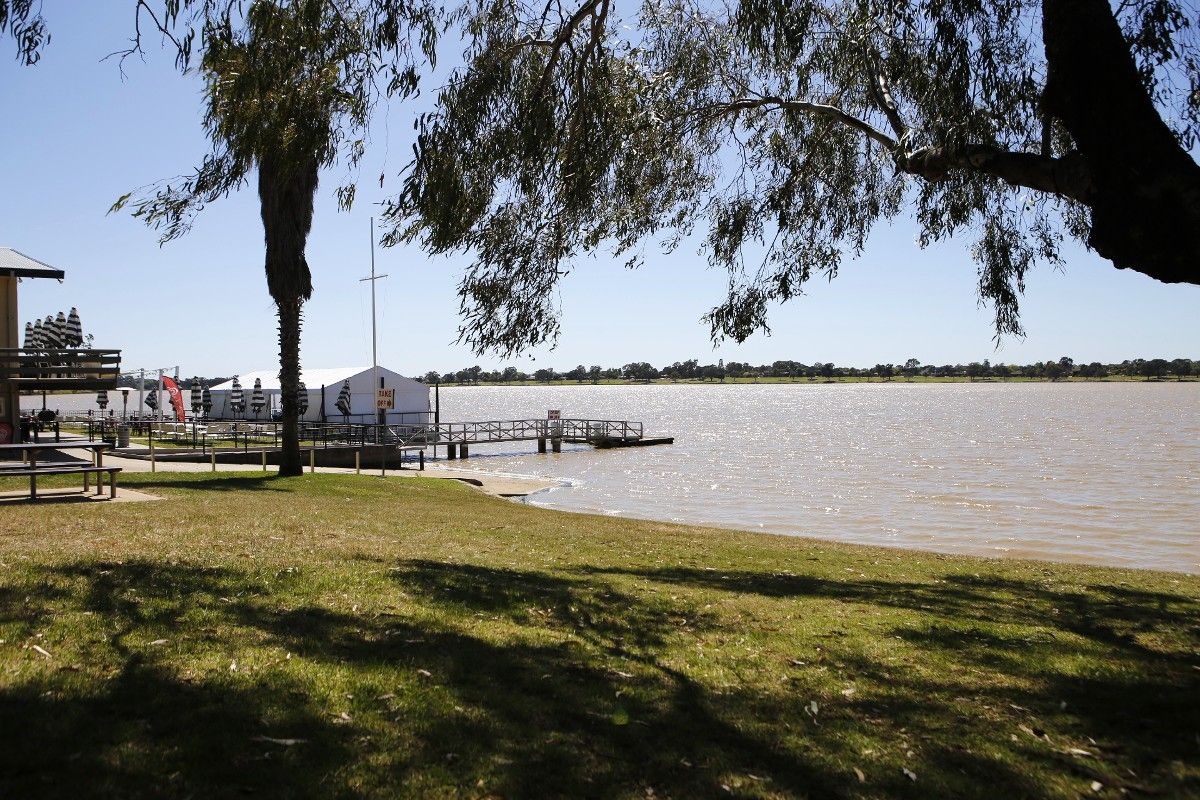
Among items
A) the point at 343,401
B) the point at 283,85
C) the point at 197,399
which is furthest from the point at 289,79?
the point at 197,399

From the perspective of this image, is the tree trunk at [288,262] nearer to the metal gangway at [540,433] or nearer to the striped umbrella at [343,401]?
the metal gangway at [540,433]

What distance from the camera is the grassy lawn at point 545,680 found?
12.9 feet

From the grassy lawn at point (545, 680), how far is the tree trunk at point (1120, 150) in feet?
8.22

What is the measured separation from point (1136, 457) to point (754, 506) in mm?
26261

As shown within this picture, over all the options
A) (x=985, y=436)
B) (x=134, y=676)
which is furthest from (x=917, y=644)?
(x=985, y=436)

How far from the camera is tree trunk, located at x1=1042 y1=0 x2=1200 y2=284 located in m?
5.22

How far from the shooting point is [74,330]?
1955 centimetres

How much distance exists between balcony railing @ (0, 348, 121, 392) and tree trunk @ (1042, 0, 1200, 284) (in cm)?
1330

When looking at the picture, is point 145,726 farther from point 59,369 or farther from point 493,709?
point 59,369

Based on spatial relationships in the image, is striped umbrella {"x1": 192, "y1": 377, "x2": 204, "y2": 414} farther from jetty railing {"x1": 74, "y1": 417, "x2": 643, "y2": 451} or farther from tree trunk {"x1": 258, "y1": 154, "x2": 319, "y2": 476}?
tree trunk {"x1": 258, "y1": 154, "x2": 319, "y2": 476}

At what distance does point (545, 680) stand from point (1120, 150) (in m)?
4.40

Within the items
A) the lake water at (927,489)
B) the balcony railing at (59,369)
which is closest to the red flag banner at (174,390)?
the lake water at (927,489)

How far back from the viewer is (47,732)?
3.98 m

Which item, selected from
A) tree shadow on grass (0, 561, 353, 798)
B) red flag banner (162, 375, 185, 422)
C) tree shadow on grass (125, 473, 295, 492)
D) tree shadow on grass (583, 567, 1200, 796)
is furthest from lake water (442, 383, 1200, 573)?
tree shadow on grass (0, 561, 353, 798)
